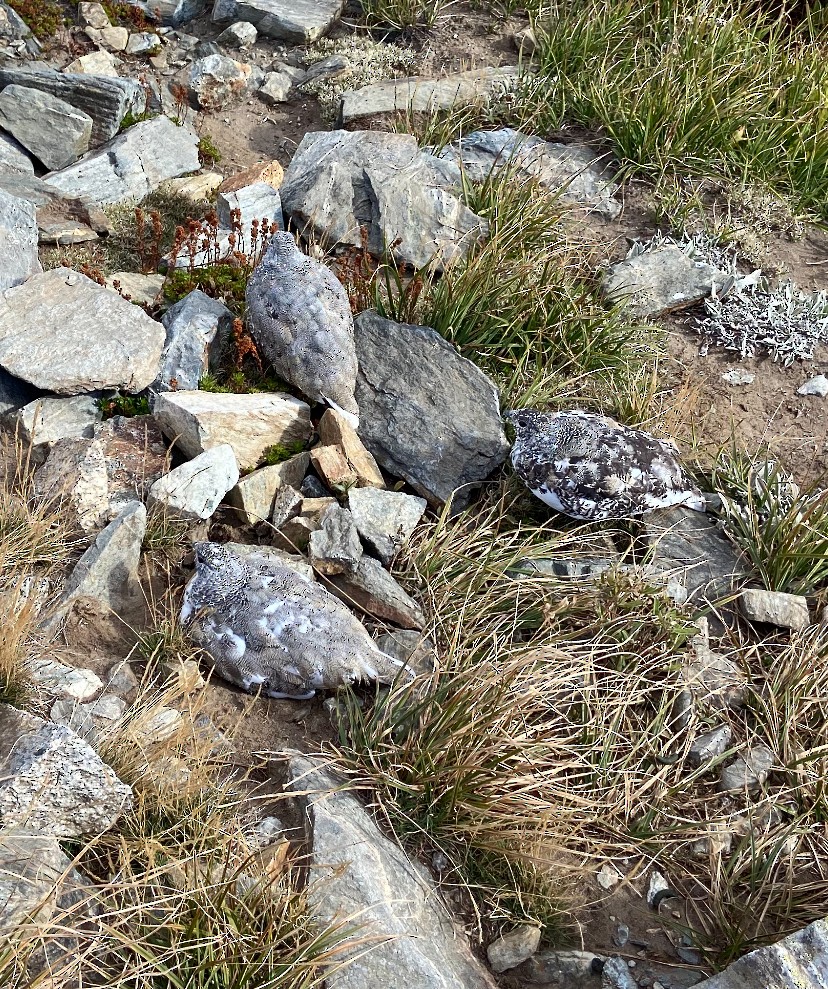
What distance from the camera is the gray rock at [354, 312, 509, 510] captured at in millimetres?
4875

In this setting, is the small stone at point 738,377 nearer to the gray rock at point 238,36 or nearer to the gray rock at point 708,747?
the gray rock at point 708,747

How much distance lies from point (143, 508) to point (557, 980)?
251 cm

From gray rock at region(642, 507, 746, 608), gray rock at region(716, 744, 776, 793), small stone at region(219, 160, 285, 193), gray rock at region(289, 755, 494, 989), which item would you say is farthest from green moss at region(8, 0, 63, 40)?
gray rock at region(716, 744, 776, 793)

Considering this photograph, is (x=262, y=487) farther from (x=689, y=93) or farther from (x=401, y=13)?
(x=401, y=13)

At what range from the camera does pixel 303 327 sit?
16.1ft

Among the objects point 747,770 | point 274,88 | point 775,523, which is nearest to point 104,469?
point 747,770

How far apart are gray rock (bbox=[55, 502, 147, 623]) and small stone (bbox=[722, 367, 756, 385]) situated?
3714 mm

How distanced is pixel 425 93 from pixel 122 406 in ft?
13.5

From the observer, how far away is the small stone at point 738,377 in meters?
5.91

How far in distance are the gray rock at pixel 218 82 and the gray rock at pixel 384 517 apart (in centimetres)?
431

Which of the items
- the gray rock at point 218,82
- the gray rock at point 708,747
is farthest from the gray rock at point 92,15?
the gray rock at point 708,747

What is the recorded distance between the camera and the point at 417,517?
15.2 ft

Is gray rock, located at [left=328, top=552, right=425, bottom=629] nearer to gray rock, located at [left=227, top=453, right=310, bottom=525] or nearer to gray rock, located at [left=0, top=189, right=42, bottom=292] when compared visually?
gray rock, located at [left=227, top=453, right=310, bottom=525]

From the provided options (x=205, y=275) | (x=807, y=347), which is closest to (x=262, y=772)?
(x=205, y=275)
